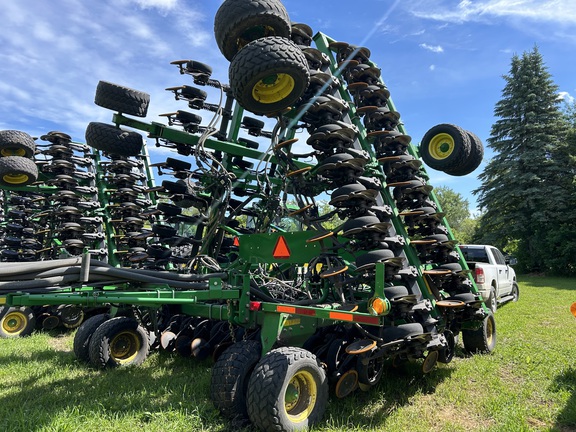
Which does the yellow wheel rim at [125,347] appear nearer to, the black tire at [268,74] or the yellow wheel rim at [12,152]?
the black tire at [268,74]

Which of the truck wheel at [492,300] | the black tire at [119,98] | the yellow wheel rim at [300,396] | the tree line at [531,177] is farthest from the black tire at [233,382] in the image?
the tree line at [531,177]

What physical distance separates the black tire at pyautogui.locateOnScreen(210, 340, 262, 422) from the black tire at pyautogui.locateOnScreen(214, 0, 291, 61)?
310 cm

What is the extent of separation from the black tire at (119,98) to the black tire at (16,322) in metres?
4.38

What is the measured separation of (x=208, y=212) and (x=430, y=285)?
3244 mm

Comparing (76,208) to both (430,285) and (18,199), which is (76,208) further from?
(430,285)

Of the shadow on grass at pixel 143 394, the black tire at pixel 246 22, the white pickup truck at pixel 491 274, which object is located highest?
the black tire at pixel 246 22

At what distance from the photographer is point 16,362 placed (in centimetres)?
554

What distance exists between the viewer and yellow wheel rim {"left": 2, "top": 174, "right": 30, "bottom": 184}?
755cm

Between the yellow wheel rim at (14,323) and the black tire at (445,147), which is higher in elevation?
the black tire at (445,147)

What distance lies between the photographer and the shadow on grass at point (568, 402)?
369cm

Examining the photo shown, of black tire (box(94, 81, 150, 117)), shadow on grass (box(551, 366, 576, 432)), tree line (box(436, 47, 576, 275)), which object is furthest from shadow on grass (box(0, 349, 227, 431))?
tree line (box(436, 47, 576, 275))

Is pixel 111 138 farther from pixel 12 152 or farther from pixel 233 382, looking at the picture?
pixel 233 382

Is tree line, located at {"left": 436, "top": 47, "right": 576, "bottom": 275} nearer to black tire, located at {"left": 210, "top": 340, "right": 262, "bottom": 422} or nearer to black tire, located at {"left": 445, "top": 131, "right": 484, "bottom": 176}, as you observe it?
black tire, located at {"left": 445, "top": 131, "right": 484, "bottom": 176}

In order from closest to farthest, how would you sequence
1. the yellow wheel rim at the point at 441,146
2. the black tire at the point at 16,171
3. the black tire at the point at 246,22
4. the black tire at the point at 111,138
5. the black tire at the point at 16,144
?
1. the black tire at the point at 246,22
2. the yellow wheel rim at the point at 441,146
3. the black tire at the point at 111,138
4. the black tire at the point at 16,171
5. the black tire at the point at 16,144
